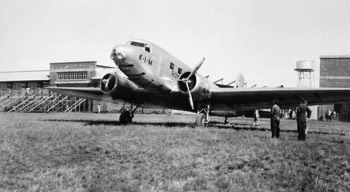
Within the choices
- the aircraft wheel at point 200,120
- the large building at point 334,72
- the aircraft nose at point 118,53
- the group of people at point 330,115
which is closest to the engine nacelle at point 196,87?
the aircraft wheel at point 200,120

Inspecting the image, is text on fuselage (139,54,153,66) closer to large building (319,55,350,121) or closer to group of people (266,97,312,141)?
group of people (266,97,312,141)

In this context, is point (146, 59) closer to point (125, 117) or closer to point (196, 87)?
point (196, 87)

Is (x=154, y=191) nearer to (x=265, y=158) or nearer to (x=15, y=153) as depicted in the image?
(x=265, y=158)

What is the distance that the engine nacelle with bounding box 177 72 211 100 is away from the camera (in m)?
16.3

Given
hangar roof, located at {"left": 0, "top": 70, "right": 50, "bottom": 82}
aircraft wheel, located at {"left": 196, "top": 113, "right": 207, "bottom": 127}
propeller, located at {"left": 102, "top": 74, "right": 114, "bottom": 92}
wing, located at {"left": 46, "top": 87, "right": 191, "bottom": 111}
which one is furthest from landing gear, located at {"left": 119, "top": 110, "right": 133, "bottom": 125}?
hangar roof, located at {"left": 0, "top": 70, "right": 50, "bottom": 82}

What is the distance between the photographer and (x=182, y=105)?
18.2 metres

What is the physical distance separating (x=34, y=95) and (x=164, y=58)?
44839 millimetres

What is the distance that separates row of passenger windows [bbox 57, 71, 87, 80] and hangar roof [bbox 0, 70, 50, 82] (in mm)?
2298

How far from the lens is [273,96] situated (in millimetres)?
16516

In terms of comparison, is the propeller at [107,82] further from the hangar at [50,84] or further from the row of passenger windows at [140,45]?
the hangar at [50,84]

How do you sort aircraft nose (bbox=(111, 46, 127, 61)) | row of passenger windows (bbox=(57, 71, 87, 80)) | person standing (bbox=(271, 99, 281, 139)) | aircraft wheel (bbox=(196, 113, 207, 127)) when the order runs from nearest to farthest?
person standing (bbox=(271, 99, 281, 139))
aircraft nose (bbox=(111, 46, 127, 61))
aircraft wheel (bbox=(196, 113, 207, 127))
row of passenger windows (bbox=(57, 71, 87, 80))

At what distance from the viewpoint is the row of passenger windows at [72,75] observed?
56688 mm

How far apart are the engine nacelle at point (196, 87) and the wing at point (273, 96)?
24.5 inches

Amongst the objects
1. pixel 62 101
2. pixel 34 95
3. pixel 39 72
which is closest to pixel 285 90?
pixel 62 101
